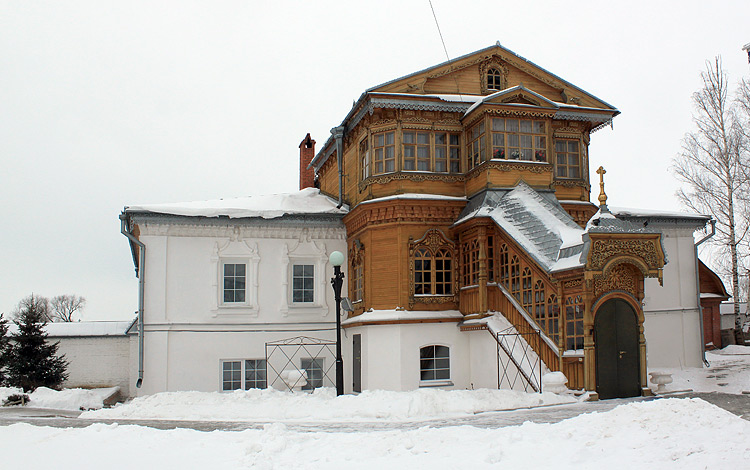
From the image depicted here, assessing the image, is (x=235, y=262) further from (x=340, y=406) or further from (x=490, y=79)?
(x=490, y=79)

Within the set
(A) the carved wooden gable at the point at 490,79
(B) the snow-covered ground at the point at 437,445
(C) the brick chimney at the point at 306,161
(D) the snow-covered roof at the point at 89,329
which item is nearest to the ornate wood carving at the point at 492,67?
(A) the carved wooden gable at the point at 490,79

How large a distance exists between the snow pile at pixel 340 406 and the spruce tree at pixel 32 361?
5805 mm

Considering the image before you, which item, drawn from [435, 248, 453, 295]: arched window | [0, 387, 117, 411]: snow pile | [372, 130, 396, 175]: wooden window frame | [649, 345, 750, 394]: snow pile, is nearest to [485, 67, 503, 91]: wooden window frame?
A: [372, 130, 396, 175]: wooden window frame

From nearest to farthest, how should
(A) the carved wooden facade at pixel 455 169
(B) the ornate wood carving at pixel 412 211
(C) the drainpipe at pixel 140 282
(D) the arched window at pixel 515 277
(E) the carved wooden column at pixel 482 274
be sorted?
(D) the arched window at pixel 515 277 → (E) the carved wooden column at pixel 482 274 → (A) the carved wooden facade at pixel 455 169 → (B) the ornate wood carving at pixel 412 211 → (C) the drainpipe at pixel 140 282

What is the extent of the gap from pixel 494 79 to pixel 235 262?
907 cm

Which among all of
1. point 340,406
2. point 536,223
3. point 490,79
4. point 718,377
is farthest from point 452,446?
point 490,79

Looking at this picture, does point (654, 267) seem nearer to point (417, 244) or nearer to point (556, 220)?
point (556, 220)

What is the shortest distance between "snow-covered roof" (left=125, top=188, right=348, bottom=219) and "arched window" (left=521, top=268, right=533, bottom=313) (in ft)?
22.2

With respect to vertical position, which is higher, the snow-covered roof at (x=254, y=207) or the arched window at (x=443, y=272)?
the snow-covered roof at (x=254, y=207)

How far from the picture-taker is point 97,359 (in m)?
21.6

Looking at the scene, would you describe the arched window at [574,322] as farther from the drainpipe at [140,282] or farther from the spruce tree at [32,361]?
the spruce tree at [32,361]

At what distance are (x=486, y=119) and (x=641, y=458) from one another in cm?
1092

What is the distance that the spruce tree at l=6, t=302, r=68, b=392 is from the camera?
19.5m

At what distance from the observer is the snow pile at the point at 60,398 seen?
59.5ft
